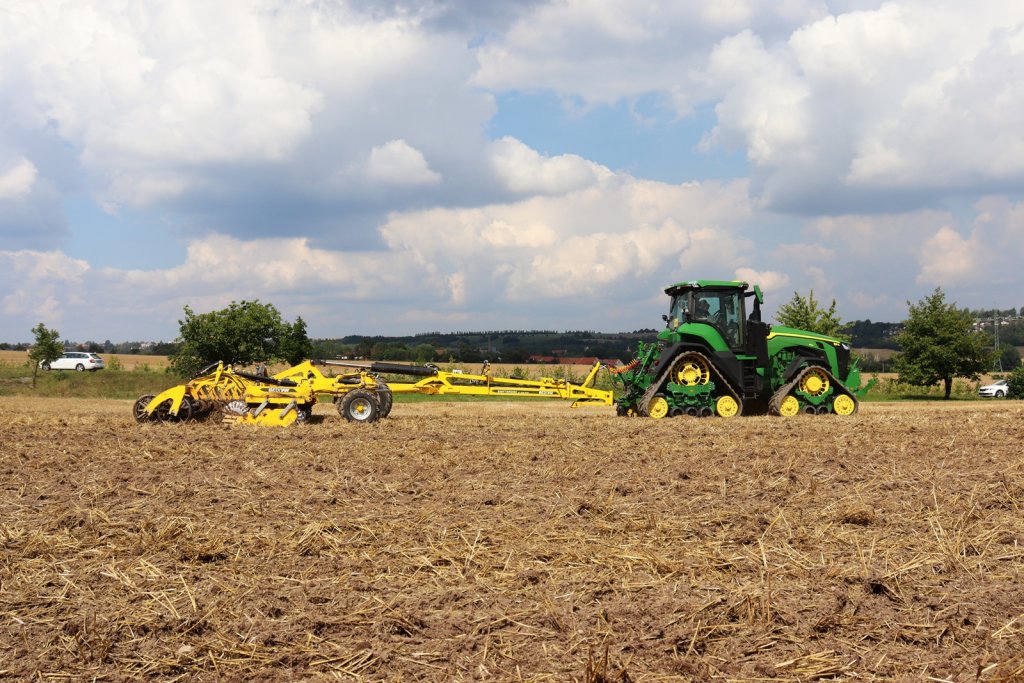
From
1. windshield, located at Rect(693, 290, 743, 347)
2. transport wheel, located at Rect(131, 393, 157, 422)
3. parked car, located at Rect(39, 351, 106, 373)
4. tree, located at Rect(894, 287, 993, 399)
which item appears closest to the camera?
transport wheel, located at Rect(131, 393, 157, 422)

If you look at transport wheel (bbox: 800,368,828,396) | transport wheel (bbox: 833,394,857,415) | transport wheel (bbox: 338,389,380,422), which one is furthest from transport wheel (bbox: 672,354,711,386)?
transport wheel (bbox: 338,389,380,422)

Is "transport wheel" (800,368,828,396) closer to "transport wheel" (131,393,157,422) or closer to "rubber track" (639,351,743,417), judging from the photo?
"rubber track" (639,351,743,417)

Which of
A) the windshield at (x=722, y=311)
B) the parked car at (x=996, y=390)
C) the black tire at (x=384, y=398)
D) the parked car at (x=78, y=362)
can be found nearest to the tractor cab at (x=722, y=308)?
the windshield at (x=722, y=311)

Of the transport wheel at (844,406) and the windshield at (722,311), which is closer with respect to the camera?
the windshield at (722,311)

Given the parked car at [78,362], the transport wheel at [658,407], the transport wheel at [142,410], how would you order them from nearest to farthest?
the transport wheel at [142,410]
the transport wheel at [658,407]
the parked car at [78,362]

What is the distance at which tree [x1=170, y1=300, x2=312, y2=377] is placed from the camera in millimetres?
35750

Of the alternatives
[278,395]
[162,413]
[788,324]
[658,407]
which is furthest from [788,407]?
[788,324]

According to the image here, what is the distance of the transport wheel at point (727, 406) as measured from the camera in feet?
57.1

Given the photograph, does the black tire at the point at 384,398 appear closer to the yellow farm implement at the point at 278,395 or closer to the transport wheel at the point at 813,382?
the yellow farm implement at the point at 278,395

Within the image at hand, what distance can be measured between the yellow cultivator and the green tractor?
17.6 feet

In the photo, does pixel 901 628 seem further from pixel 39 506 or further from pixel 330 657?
pixel 39 506

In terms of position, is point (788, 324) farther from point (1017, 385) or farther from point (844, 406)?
point (844, 406)

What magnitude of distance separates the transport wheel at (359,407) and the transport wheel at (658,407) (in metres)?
5.17

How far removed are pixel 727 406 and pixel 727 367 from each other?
0.75 meters
